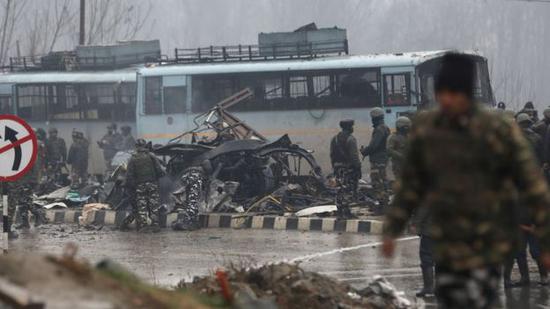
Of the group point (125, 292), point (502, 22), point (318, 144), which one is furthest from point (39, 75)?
point (502, 22)

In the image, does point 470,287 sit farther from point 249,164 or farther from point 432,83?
point 432,83

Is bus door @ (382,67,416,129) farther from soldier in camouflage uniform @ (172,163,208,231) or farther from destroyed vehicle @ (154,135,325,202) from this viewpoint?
soldier in camouflage uniform @ (172,163,208,231)

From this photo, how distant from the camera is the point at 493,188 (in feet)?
22.6

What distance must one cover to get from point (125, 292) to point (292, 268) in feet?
12.0

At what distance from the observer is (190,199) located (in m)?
21.4

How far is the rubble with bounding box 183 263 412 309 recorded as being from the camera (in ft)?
33.0

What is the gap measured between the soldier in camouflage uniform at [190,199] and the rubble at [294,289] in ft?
34.1

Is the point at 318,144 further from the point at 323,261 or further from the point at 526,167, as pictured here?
the point at 526,167

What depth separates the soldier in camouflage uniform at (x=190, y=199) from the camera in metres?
21.3

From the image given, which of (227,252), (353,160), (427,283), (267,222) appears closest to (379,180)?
(353,160)

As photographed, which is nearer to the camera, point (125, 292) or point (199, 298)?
point (125, 292)

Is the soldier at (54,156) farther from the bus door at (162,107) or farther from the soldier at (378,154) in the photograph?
the soldier at (378,154)

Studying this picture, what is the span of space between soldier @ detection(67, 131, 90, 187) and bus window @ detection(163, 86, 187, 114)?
2.16 m

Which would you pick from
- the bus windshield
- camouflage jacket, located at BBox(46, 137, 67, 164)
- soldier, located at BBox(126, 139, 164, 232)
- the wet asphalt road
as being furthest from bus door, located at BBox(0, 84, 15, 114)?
soldier, located at BBox(126, 139, 164, 232)
